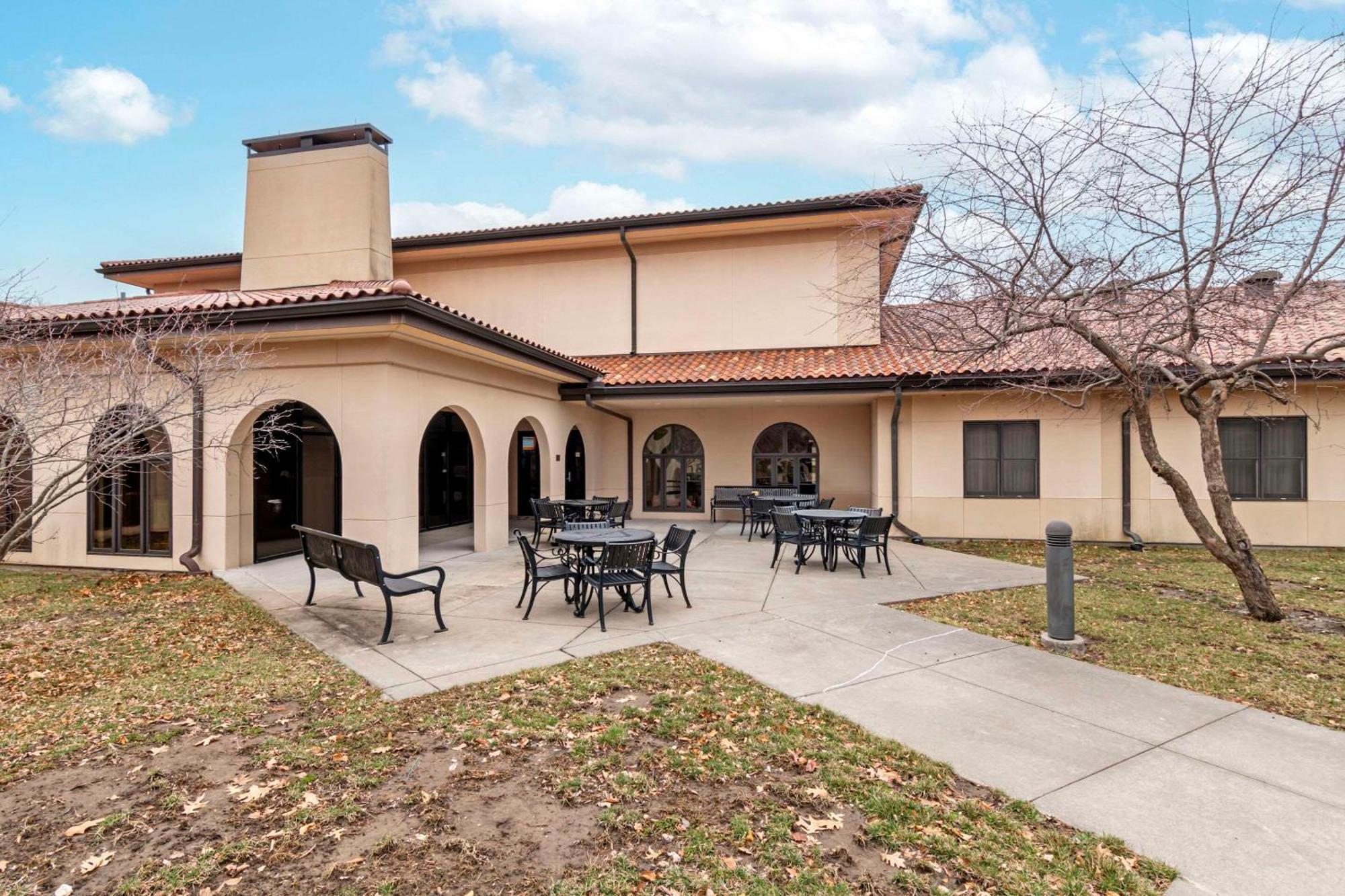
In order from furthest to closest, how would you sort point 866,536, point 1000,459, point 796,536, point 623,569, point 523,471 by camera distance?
point 523,471 → point 1000,459 → point 796,536 → point 866,536 → point 623,569

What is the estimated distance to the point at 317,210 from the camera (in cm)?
1238

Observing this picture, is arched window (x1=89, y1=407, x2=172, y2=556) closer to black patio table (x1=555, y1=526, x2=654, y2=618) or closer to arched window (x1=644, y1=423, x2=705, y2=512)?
black patio table (x1=555, y1=526, x2=654, y2=618)

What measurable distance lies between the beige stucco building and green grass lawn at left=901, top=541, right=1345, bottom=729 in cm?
271

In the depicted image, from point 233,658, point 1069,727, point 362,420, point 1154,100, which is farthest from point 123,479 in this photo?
point 1154,100

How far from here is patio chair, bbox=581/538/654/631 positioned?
6.68 meters

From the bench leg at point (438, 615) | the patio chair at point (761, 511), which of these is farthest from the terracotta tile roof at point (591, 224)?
the bench leg at point (438, 615)

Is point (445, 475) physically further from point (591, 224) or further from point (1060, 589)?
point (1060, 589)

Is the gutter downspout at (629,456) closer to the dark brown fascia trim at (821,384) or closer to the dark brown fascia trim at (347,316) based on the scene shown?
the dark brown fascia trim at (821,384)

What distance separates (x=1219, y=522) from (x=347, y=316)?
1104 centimetres

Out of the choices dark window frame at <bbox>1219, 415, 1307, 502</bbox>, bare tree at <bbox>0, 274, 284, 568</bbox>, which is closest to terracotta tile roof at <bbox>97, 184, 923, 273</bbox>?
bare tree at <bbox>0, 274, 284, 568</bbox>

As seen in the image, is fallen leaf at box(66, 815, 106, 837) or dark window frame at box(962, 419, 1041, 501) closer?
fallen leaf at box(66, 815, 106, 837)

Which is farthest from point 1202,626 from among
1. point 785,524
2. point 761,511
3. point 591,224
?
point 591,224

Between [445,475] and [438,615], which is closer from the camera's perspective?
[438,615]

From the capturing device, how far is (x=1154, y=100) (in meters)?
7.18
